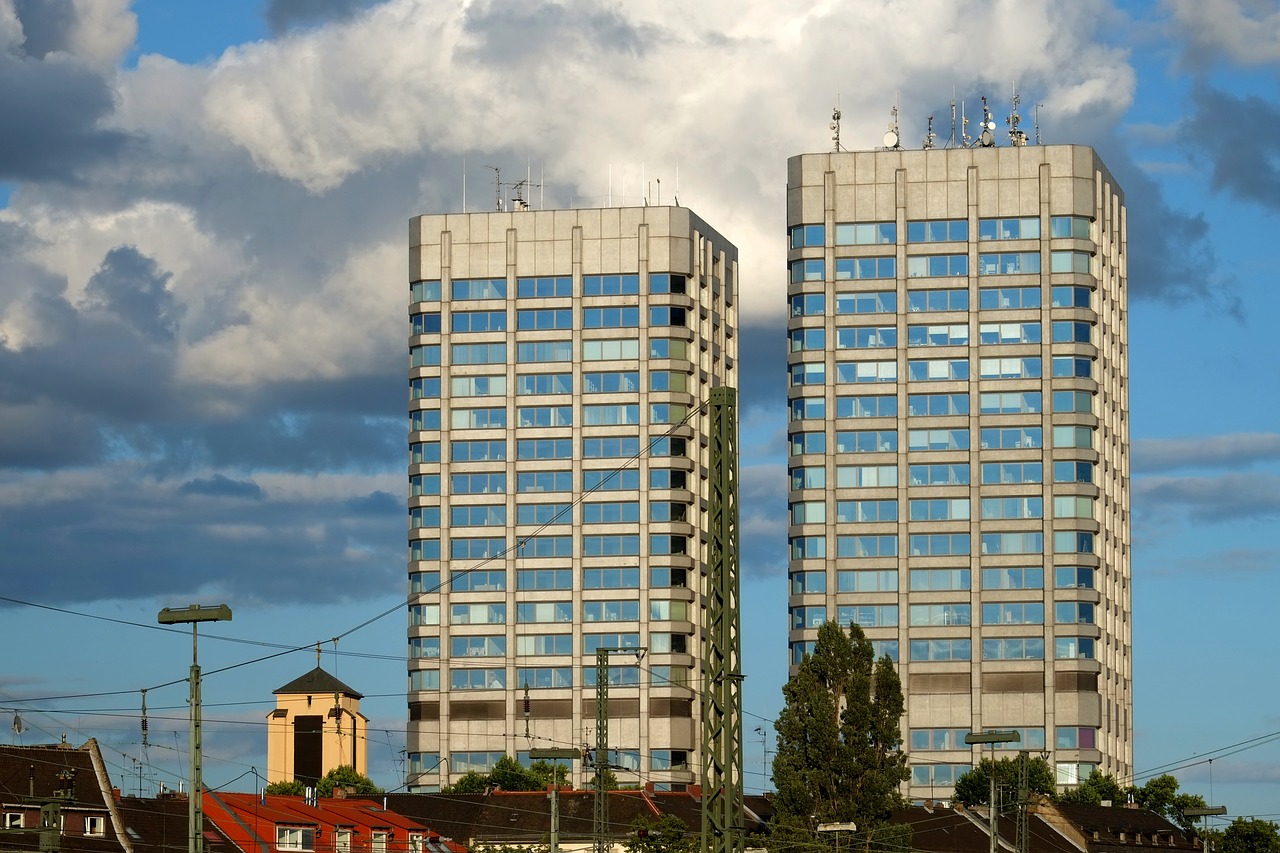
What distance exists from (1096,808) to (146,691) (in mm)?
94393

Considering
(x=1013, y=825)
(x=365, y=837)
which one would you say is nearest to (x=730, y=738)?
(x=365, y=837)

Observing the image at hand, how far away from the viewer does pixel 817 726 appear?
13525cm

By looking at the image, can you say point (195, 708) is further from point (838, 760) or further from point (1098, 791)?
point (1098, 791)

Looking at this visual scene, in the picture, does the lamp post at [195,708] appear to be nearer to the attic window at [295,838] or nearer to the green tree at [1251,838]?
the attic window at [295,838]

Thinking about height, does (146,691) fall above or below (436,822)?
above

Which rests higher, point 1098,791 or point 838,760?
point 838,760

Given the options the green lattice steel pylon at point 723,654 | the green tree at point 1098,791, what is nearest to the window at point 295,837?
the green tree at point 1098,791

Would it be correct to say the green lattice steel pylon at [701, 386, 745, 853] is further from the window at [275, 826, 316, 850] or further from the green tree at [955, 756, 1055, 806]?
the green tree at [955, 756, 1055, 806]

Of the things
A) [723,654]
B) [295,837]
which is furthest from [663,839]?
[723,654]

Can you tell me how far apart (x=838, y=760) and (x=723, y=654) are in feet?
216

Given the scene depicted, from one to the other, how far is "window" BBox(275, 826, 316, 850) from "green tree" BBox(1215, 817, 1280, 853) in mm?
76808

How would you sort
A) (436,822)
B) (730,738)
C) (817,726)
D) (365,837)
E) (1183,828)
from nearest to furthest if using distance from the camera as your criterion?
1. (730,738)
2. (817,726)
3. (365,837)
4. (436,822)
5. (1183,828)

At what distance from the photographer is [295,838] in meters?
141

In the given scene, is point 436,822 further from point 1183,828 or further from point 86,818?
point 1183,828
